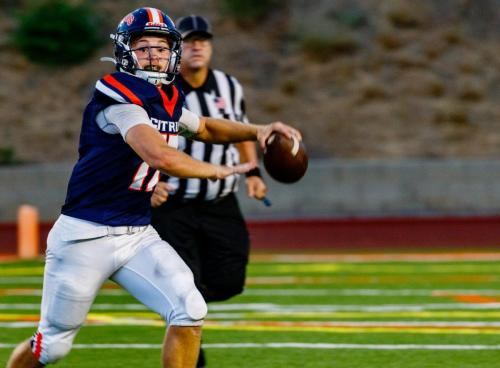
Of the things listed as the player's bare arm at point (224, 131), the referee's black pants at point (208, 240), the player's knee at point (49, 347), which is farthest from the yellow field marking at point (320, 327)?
the player's knee at point (49, 347)

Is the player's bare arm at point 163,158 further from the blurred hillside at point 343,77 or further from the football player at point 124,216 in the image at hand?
the blurred hillside at point 343,77

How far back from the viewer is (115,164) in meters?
4.96

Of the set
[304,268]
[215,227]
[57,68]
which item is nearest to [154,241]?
[215,227]

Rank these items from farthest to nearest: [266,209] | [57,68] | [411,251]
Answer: [57,68]
[266,209]
[411,251]

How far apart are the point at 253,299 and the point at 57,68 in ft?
37.7

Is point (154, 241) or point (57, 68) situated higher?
point (154, 241)

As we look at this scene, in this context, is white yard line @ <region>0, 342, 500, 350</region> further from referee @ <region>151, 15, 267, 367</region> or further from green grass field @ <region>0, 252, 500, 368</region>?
referee @ <region>151, 15, 267, 367</region>

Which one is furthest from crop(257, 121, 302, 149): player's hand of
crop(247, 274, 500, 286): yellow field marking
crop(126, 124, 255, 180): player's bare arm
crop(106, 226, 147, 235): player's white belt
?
crop(247, 274, 500, 286): yellow field marking

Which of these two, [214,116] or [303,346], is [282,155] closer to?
[214,116]

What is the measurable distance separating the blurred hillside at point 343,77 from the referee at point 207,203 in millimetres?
10693

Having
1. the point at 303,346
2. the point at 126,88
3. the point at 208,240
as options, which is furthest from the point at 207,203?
the point at 126,88

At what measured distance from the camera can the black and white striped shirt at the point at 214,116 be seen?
264 inches

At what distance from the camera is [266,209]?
14625mm

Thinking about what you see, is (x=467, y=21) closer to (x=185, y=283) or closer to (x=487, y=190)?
(x=487, y=190)
